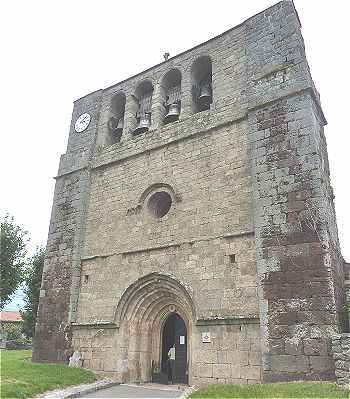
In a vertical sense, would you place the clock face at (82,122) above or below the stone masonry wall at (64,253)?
above

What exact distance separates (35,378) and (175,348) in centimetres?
344

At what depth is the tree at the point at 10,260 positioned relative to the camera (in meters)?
13.3

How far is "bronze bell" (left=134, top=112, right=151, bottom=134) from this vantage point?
11898mm

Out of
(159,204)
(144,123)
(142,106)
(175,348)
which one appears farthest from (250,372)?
(142,106)

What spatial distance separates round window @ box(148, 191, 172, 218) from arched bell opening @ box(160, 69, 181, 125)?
2495 mm

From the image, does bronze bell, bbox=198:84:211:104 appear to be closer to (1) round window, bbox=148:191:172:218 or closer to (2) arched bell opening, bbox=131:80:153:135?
(2) arched bell opening, bbox=131:80:153:135

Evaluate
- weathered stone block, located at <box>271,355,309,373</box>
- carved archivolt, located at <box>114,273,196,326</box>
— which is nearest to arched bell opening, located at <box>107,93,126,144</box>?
carved archivolt, located at <box>114,273,196,326</box>

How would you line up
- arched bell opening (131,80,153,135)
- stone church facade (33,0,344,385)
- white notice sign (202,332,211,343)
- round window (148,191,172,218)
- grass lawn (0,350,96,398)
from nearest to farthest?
grass lawn (0,350,96,398) < stone church facade (33,0,344,385) < white notice sign (202,332,211,343) < round window (148,191,172,218) < arched bell opening (131,80,153,135)

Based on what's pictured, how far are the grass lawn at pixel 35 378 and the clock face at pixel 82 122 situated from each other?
7.64 metres

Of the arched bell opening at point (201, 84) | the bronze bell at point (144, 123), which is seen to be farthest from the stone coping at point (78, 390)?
the arched bell opening at point (201, 84)

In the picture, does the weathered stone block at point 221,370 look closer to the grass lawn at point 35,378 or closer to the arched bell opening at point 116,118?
the grass lawn at point 35,378

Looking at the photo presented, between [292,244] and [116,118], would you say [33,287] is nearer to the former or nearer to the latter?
[116,118]

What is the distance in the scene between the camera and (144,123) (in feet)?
39.2

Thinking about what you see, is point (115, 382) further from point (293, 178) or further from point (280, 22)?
point (280, 22)
